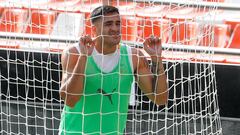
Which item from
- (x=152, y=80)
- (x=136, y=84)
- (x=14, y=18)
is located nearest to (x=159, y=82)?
(x=152, y=80)

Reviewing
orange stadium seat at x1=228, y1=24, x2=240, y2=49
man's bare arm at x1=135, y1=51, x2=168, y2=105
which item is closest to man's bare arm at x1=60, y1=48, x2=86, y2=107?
man's bare arm at x1=135, y1=51, x2=168, y2=105

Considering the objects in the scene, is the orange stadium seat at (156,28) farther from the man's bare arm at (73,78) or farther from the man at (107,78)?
the man's bare arm at (73,78)

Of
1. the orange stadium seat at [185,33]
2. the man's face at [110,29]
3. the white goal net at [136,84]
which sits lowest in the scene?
the white goal net at [136,84]

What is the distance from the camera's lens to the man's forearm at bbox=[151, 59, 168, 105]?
8.30 ft

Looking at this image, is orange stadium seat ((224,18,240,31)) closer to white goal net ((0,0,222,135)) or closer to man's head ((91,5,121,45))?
white goal net ((0,0,222,135))

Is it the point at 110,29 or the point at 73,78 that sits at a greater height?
the point at 110,29

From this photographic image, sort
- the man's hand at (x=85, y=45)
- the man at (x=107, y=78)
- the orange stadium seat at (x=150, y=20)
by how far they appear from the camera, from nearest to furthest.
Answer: the man's hand at (x=85, y=45) → the man at (x=107, y=78) → the orange stadium seat at (x=150, y=20)

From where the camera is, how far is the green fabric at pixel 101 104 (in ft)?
8.23

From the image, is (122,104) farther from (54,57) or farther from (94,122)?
(54,57)

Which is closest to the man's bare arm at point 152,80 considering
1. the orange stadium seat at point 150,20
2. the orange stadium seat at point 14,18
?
the orange stadium seat at point 150,20

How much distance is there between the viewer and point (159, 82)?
2531 mm

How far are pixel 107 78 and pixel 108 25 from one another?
0.72 feet

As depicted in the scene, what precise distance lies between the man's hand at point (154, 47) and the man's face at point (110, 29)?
0.45 ft

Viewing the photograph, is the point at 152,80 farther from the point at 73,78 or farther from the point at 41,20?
the point at 41,20
